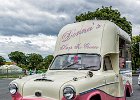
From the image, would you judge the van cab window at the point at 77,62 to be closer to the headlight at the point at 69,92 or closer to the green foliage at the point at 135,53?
the headlight at the point at 69,92

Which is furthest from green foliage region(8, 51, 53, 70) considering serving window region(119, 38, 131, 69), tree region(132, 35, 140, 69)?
serving window region(119, 38, 131, 69)

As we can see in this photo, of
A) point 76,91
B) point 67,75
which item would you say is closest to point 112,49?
point 67,75

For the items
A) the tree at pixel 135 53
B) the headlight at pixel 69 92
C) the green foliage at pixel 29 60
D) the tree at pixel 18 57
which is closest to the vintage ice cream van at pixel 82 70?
the headlight at pixel 69 92

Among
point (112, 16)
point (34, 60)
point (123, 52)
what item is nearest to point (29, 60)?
point (34, 60)

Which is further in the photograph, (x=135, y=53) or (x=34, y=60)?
(x=34, y=60)

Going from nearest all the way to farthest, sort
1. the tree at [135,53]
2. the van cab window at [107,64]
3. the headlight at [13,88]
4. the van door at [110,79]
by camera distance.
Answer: the headlight at [13,88] → the van door at [110,79] → the van cab window at [107,64] → the tree at [135,53]

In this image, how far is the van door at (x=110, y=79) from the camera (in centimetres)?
1016

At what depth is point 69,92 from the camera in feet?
27.1

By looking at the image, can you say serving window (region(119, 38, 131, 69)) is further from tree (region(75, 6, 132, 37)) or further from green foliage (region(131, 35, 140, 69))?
green foliage (region(131, 35, 140, 69))

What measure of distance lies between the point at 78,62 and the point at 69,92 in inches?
88.1

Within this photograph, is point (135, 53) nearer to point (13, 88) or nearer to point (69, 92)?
point (13, 88)

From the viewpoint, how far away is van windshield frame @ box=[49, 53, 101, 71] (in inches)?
400

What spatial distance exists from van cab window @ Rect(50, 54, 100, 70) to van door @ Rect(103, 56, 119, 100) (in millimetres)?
345

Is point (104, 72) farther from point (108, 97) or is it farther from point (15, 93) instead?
point (15, 93)
